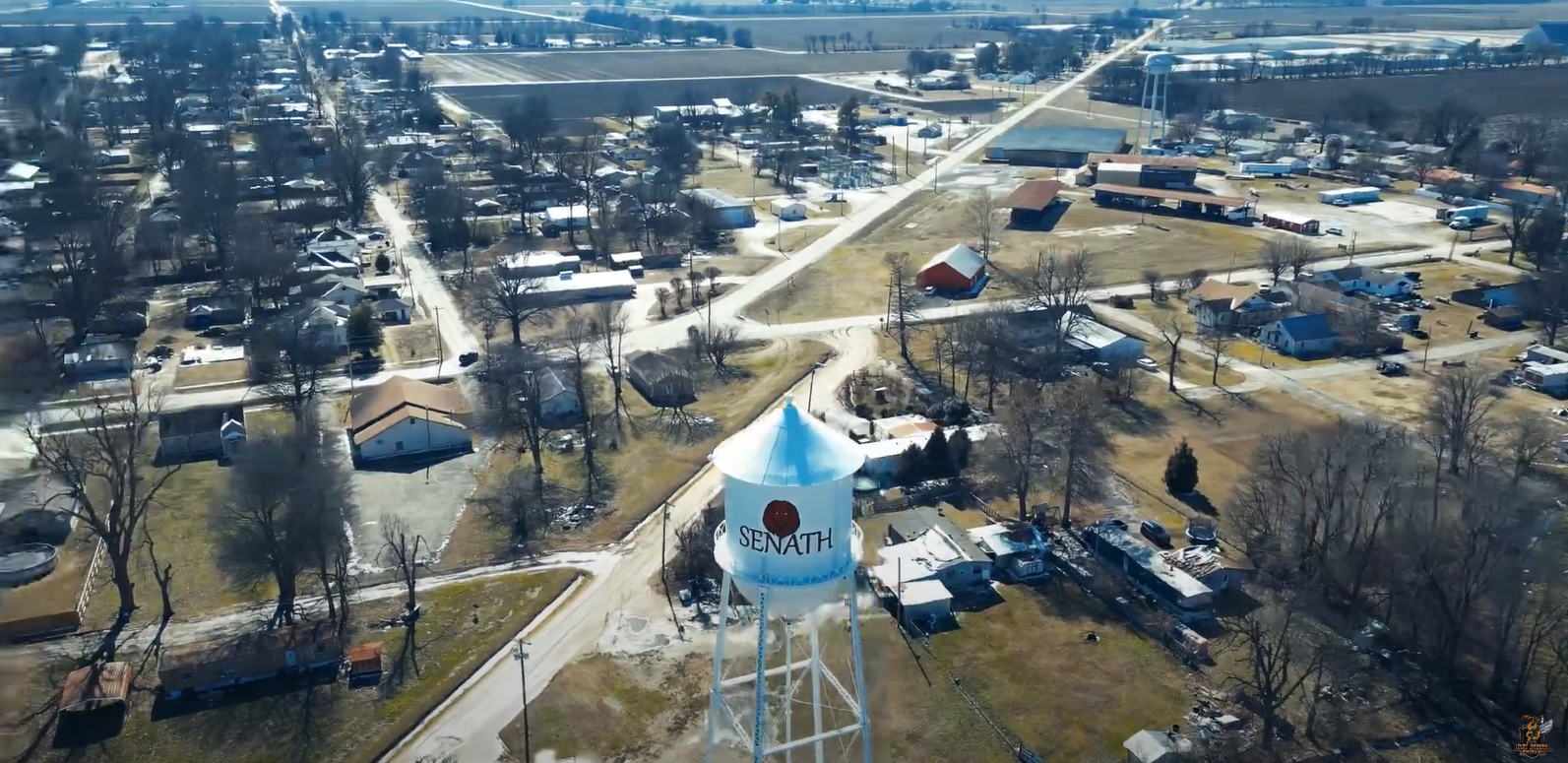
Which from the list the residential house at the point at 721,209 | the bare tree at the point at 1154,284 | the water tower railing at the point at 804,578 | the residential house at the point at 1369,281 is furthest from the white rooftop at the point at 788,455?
the residential house at the point at 721,209

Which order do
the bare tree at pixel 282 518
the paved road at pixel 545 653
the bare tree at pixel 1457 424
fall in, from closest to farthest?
the paved road at pixel 545 653 < the bare tree at pixel 282 518 < the bare tree at pixel 1457 424

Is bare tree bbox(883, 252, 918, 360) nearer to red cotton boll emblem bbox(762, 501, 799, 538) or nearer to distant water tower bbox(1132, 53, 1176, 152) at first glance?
red cotton boll emblem bbox(762, 501, 799, 538)

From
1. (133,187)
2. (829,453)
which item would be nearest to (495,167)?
(133,187)

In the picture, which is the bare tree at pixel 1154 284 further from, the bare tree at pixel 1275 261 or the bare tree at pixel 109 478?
the bare tree at pixel 109 478

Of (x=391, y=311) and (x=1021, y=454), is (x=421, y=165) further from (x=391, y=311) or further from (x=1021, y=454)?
(x=1021, y=454)

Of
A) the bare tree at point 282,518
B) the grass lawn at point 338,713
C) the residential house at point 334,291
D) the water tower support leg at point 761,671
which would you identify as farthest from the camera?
the residential house at point 334,291

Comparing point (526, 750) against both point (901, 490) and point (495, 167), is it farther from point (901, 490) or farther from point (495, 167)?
point (495, 167)

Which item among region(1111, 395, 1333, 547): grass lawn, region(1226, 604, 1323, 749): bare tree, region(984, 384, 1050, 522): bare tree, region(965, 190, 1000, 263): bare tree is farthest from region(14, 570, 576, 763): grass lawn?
region(965, 190, 1000, 263): bare tree
